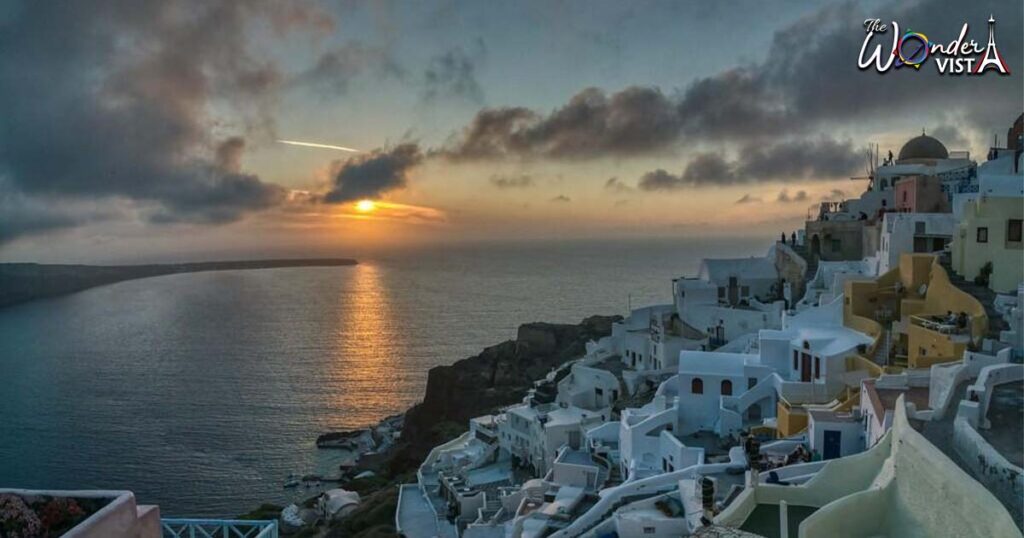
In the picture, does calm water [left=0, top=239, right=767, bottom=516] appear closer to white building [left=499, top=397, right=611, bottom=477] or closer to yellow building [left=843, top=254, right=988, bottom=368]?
white building [left=499, top=397, right=611, bottom=477]

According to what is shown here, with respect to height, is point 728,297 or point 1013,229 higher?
point 1013,229

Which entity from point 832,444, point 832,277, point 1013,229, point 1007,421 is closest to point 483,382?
point 832,277

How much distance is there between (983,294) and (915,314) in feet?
6.60

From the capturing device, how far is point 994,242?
22922 millimetres

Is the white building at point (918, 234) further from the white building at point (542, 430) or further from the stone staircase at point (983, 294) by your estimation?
the white building at point (542, 430)

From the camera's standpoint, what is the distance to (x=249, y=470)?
47750 millimetres

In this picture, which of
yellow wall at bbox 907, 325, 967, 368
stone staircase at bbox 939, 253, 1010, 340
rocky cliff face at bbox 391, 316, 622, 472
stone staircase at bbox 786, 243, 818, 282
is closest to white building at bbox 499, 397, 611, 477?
rocky cliff face at bbox 391, 316, 622, 472

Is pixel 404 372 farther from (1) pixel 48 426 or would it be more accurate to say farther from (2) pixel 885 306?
(2) pixel 885 306

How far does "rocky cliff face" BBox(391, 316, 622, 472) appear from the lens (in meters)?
45.5

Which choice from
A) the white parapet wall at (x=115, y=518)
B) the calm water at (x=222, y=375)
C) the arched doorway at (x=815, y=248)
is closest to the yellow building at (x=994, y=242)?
the arched doorway at (x=815, y=248)

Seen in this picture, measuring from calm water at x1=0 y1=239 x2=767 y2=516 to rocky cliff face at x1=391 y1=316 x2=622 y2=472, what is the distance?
7.03m

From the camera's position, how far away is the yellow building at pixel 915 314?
19.2 meters

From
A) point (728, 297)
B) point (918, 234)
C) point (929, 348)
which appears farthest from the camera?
point (728, 297)

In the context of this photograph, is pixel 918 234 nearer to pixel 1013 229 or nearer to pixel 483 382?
pixel 1013 229
